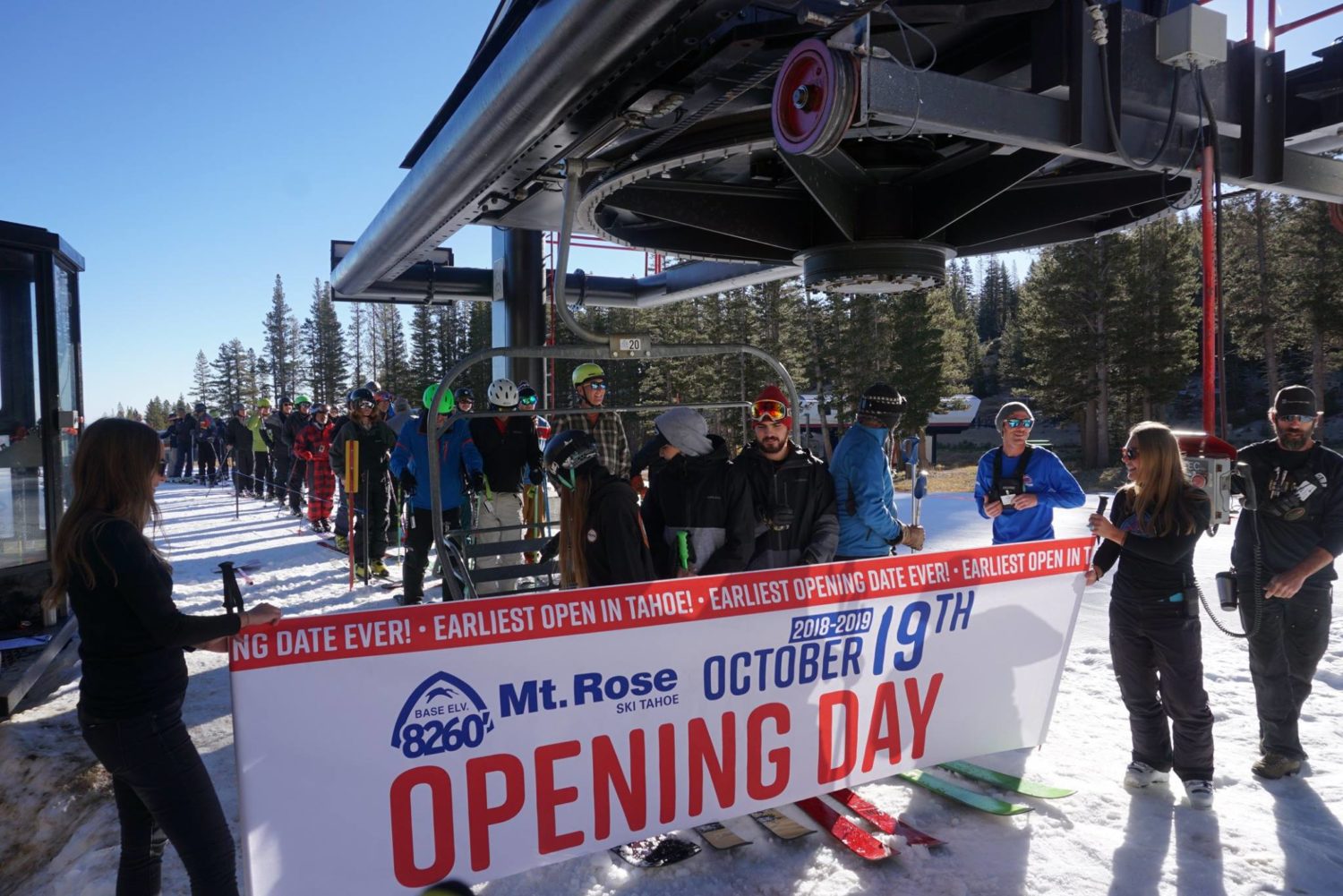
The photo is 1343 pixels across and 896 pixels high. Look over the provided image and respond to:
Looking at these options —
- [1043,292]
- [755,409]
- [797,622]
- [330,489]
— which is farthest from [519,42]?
[1043,292]

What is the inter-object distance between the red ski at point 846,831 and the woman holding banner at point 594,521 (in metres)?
1.31

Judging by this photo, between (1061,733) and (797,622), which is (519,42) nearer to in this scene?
(797,622)

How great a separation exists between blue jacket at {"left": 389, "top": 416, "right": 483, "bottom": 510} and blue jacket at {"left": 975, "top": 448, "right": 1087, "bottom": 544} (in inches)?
171

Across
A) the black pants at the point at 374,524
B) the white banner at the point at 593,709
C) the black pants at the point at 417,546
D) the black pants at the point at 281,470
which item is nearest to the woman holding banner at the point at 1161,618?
the white banner at the point at 593,709

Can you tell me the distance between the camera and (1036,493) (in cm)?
517

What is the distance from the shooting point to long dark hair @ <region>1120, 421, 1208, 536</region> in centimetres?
387

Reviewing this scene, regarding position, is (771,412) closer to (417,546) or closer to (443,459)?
(443,459)

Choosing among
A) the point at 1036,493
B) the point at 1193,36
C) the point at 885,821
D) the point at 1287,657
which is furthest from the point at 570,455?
the point at 1287,657

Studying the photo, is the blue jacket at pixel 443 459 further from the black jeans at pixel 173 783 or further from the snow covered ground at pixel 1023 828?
the black jeans at pixel 173 783

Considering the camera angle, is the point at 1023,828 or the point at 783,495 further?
the point at 783,495

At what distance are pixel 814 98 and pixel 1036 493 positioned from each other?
307cm

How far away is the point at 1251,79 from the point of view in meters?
4.33

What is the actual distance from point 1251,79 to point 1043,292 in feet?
112

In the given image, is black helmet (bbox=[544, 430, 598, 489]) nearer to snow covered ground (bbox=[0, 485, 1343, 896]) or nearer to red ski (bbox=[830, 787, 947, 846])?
snow covered ground (bbox=[0, 485, 1343, 896])
